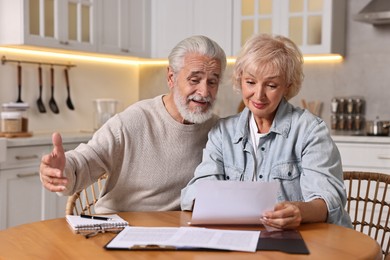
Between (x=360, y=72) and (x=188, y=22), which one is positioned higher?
(x=188, y=22)

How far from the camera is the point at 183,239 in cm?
154

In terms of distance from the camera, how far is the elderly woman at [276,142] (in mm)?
1874

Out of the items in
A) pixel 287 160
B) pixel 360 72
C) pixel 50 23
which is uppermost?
pixel 50 23

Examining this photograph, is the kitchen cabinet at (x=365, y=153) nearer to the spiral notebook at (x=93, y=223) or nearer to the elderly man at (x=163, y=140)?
the elderly man at (x=163, y=140)

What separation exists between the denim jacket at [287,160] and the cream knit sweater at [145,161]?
0.20m

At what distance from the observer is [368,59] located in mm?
4379

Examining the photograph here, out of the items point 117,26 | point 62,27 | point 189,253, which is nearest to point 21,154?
point 62,27

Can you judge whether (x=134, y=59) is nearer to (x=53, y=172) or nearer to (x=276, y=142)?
(x=276, y=142)

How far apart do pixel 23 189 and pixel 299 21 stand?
221 cm

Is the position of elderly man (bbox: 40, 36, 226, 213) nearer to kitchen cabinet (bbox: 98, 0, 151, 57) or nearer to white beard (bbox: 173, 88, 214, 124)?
white beard (bbox: 173, 88, 214, 124)

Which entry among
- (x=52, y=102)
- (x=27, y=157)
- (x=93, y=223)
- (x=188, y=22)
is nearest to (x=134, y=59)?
(x=188, y=22)

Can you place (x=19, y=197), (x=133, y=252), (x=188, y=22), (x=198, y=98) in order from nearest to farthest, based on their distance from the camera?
(x=133, y=252)
(x=198, y=98)
(x=19, y=197)
(x=188, y=22)

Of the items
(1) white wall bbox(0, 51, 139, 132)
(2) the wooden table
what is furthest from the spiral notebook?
(1) white wall bbox(0, 51, 139, 132)

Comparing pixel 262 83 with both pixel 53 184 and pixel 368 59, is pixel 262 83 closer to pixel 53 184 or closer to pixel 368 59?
pixel 53 184
